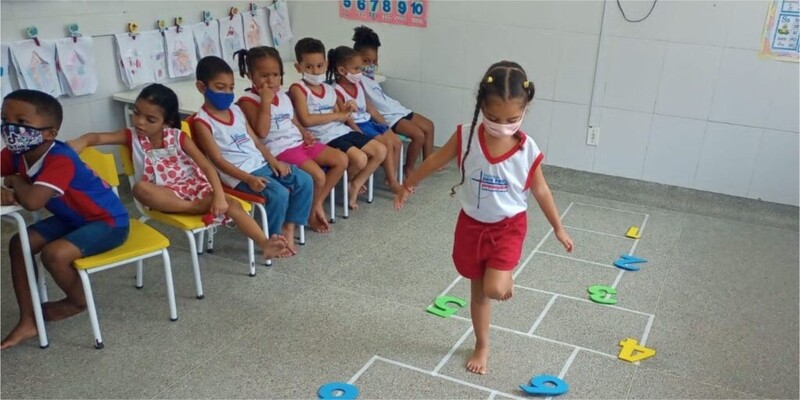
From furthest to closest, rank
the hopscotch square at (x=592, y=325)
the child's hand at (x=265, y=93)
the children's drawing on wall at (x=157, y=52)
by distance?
the children's drawing on wall at (x=157, y=52)
the child's hand at (x=265, y=93)
the hopscotch square at (x=592, y=325)

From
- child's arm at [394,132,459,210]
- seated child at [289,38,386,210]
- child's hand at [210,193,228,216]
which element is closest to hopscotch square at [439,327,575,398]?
child's arm at [394,132,459,210]

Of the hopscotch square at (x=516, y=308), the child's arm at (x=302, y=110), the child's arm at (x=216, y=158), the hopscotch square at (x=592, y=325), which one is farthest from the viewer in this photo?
the child's arm at (x=302, y=110)

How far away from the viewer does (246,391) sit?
2219 millimetres

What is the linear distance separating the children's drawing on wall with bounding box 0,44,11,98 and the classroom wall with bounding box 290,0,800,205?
2.34 metres

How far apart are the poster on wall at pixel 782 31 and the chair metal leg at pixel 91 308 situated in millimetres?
3561

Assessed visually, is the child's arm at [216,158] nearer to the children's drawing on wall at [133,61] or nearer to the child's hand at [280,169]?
the child's hand at [280,169]

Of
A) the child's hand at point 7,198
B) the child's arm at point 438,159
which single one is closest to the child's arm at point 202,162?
the child's hand at point 7,198

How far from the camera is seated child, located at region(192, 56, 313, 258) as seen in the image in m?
2.95

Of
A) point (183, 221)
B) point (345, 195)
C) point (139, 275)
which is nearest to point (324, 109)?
point (345, 195)

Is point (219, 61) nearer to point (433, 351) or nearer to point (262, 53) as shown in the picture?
point (262, 53)

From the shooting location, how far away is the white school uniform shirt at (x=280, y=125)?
3.34 meters

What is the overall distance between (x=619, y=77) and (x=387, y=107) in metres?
1.43

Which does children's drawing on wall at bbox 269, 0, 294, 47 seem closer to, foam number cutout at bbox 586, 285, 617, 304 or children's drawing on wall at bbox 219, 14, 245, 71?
children's drawing on wall at bbox 219, 14, 245, 71

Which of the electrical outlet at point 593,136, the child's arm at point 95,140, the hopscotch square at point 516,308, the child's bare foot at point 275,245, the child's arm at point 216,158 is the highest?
the child's arm at point 95,140
